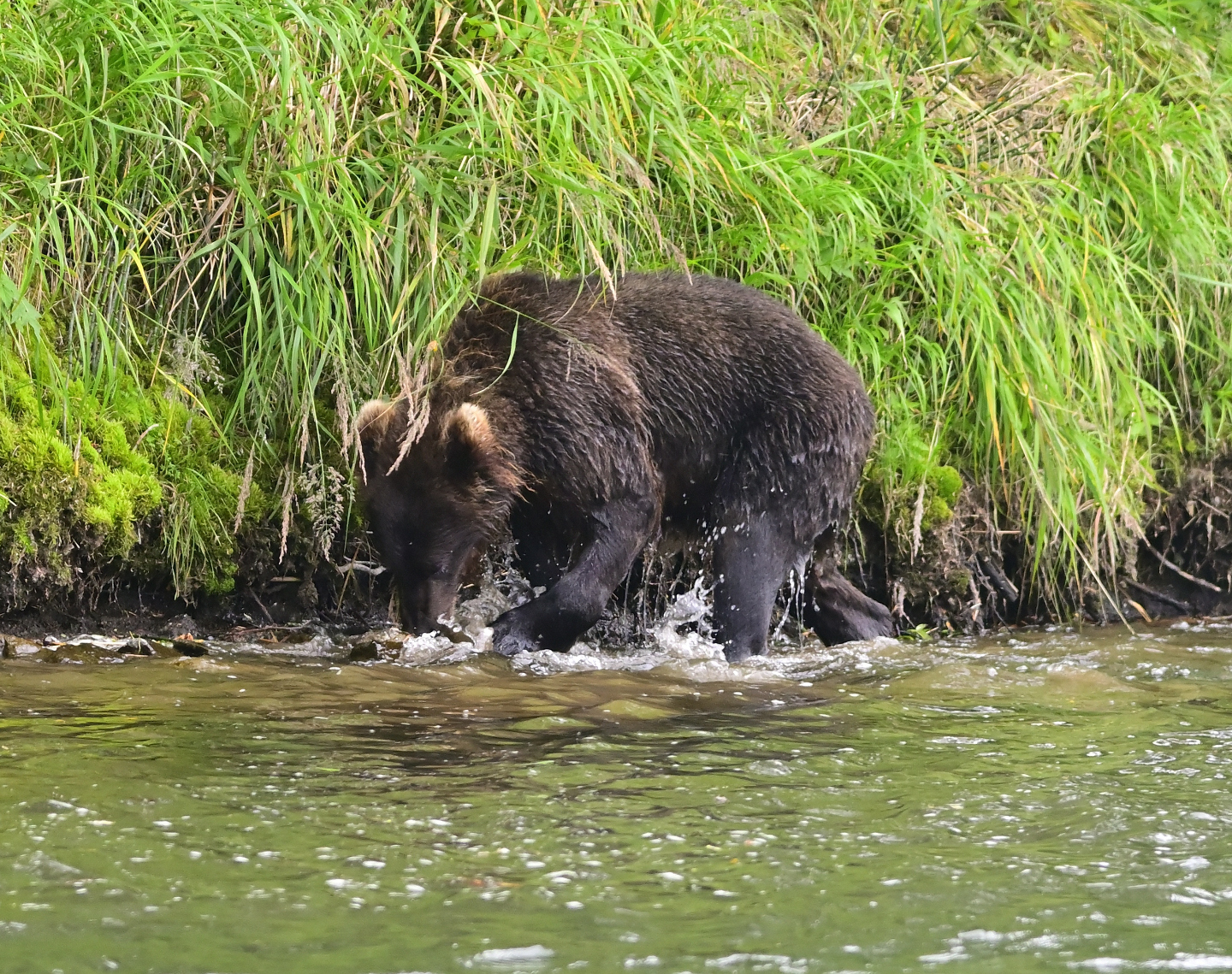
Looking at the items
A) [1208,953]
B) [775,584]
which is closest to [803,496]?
[775,584]

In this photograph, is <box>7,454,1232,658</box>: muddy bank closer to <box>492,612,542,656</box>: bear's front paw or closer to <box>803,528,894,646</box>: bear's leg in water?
<box>803,528,894,646</box>: bear's leg in water

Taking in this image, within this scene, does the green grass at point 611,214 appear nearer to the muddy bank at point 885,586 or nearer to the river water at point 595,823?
the muddy bank at point 885,586

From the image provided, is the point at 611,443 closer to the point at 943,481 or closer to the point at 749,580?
the point at 749,580

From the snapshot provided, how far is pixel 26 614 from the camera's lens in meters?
5.09

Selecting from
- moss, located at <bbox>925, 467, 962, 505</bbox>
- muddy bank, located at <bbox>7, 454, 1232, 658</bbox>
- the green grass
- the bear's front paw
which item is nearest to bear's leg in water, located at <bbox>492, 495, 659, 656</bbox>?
the bear's front paw

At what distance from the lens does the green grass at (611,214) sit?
204 inches

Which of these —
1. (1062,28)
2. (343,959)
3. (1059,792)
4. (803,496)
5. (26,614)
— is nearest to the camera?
A: (343,959)

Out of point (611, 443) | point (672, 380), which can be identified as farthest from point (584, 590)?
point (672, 380)

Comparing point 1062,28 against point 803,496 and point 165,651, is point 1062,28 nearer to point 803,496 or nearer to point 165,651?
point 803,496

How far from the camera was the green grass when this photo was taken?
5.18 m

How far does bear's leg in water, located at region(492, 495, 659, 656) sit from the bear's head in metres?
0.31

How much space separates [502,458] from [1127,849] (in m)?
3.00

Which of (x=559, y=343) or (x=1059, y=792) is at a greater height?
(x=559, y=343)

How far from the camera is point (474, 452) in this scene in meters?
5.20
